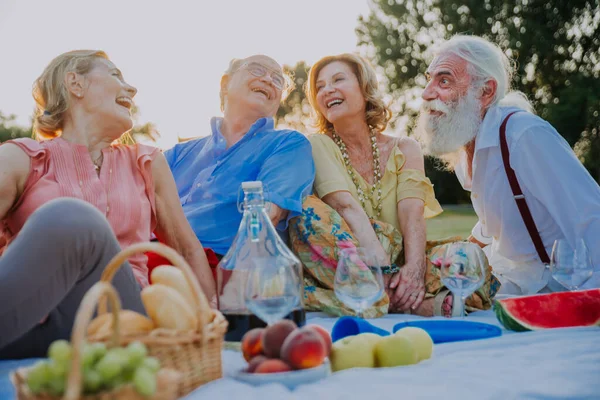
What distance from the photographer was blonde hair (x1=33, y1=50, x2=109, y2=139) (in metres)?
3.55

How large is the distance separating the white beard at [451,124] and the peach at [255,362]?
123 inches

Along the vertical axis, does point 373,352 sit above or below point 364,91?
below

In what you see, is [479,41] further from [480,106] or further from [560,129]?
[560,129]

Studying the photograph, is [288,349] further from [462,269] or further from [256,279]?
[462,269]

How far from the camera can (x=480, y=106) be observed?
504cm

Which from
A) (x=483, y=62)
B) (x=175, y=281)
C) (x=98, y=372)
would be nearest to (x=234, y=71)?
(x=483, y=62)

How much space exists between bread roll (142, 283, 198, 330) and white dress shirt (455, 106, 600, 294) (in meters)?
2.67

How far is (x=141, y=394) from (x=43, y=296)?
93 cm

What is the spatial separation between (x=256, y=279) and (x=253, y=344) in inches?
9.2

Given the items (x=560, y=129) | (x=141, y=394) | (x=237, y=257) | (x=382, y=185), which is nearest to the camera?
(x=141, y=394)

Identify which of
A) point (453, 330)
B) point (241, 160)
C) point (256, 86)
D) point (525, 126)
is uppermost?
point (256, 86)

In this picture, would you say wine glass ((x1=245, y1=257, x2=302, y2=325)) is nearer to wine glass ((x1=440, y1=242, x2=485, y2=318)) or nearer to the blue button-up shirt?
wine glass ((x1=440, y1=242, x2=485, y2=318))

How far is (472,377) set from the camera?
238cm

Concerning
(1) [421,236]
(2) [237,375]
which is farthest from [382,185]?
(2) [237,375]
